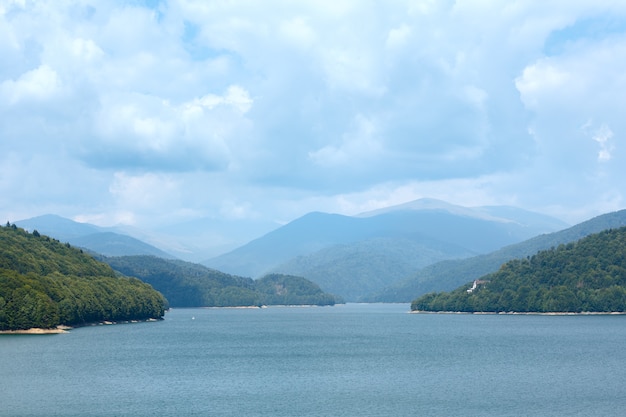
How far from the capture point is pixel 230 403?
260ft

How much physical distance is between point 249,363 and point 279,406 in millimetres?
39183

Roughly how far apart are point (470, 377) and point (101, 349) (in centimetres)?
6564

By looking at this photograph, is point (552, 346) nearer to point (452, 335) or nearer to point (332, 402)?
point (452, 335)

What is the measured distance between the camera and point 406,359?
396ft

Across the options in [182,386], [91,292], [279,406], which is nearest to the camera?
[279,406]

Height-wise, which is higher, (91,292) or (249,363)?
(91,292)

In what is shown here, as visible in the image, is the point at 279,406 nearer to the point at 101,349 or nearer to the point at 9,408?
the point at 9,408

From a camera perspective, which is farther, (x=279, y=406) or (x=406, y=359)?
(x=406, y=359)

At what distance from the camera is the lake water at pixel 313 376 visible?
249 feet

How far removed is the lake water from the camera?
7588 cm

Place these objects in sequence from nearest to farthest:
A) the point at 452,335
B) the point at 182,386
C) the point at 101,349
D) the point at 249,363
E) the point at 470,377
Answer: the point at 182,386, the point at 470,377, the point at 249,363, the point at 101,349, the point at 452,335

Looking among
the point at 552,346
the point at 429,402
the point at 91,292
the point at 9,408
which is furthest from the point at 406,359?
the point at 91,292

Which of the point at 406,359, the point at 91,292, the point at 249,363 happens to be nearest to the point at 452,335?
the point at 406,359

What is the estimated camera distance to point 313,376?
3939 inches
